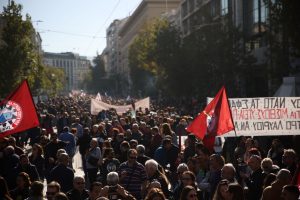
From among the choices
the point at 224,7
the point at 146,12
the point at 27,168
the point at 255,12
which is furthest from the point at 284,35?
the point at 146,12

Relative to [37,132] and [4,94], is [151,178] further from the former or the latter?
[4,94]

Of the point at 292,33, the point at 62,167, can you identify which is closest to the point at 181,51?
the point at 292,33

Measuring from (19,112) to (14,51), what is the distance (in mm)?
37205

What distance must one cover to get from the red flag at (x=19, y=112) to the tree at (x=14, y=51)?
35.6 m

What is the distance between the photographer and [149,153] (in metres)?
15.7

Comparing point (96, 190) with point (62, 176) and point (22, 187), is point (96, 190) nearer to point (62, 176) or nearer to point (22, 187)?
point (22, 187)

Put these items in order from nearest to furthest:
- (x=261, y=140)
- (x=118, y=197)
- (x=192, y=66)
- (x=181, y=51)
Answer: (x=118, y=197) < (x=261, y=140) < (x=192, y=66) < (x=181, y=51)

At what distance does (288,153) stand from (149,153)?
615 cm

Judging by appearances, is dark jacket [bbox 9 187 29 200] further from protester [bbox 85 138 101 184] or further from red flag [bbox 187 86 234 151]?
protester [bbox 85 138 101 184]

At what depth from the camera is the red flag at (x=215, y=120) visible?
10.8 m

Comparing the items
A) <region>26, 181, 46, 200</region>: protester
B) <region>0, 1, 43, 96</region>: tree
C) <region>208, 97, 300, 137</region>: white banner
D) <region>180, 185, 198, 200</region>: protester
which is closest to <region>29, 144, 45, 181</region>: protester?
<region>208, 97, 300, 137</region>: white banner

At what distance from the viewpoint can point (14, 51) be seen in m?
46.8

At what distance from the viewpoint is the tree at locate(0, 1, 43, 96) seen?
46.0m

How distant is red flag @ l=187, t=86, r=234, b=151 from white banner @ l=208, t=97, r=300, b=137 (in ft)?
2.99
